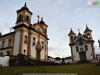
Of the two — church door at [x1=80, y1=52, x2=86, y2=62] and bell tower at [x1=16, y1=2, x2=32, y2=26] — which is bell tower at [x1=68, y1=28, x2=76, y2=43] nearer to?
church door at [x1=80, y1=52, x2=86, y2=62]

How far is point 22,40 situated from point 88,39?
1003 inches

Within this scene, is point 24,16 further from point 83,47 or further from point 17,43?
point 83,47

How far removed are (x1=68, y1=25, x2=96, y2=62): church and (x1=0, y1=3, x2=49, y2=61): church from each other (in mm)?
13200

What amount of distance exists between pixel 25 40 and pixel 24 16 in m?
6.63

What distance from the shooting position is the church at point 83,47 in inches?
1549

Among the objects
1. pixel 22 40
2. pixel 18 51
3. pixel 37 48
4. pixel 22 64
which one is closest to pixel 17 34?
pixel 22 40

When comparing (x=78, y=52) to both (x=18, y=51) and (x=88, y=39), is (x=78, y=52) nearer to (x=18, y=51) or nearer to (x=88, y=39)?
(x=88, y=39)

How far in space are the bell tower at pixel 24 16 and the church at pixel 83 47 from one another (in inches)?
834

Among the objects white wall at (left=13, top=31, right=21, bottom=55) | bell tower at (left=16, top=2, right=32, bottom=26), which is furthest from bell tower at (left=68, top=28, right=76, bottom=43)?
white wall at (left=13, top=31, right=21, bottom=55)

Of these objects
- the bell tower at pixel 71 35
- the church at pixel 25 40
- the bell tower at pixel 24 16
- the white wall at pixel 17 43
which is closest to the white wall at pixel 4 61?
the church at pixel 25 40

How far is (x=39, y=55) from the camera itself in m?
31.7

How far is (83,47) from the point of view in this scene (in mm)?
41312

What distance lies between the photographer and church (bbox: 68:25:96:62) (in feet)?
129

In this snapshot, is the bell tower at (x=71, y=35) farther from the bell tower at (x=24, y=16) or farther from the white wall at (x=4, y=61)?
the white wall at (x=4, y=61)
